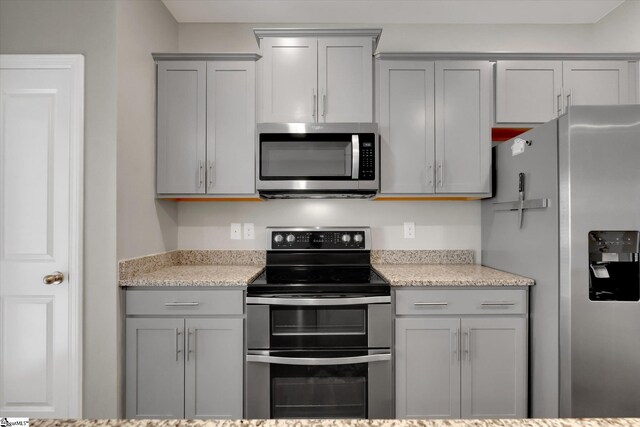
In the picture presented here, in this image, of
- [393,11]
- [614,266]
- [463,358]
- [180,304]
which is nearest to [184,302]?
[180,304]

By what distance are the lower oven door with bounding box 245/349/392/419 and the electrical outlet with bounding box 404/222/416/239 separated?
1.01 meters

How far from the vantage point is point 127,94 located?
2012 mm

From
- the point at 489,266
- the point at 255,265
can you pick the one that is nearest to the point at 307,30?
the point at 255,265

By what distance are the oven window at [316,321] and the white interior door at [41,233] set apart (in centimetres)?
103

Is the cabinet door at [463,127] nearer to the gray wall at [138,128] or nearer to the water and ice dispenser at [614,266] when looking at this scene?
the water and ice dispenser at [614,266]

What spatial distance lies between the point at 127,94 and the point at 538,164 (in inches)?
87.9

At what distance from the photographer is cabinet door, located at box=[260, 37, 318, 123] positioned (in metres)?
2.33

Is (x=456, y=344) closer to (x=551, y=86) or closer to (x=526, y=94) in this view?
(x=526, y=94)

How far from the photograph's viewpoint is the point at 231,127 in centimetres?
237

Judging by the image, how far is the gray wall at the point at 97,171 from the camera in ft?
6.20

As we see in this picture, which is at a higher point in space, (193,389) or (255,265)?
(255,265)

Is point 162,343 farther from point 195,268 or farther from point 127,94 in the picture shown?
point 127,94

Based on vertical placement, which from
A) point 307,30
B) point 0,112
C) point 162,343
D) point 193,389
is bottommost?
point 193,389

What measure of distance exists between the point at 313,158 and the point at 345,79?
21.5 inches
